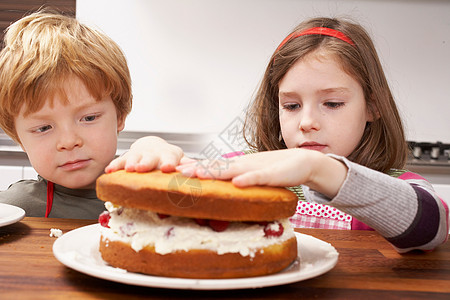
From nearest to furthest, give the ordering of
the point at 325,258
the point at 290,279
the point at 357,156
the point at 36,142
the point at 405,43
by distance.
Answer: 1. the point at 290,279
2. the point at 325,258
3. the point at 36,142
4. the point at 357,156
5. the point at 405,43

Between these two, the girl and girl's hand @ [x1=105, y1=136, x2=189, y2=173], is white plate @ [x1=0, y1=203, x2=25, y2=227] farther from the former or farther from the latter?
the girl

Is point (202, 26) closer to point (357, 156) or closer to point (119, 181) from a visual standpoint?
point (357, 156)

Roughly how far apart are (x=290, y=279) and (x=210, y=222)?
0.43 feet

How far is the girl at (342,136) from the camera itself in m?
0.82

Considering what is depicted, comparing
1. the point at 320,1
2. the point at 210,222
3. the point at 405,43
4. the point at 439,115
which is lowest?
the point at 439,115

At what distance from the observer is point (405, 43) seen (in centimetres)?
277

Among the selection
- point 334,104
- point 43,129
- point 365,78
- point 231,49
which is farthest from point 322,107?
point 231,49

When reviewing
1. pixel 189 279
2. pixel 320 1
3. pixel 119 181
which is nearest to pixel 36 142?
pixel 119 181

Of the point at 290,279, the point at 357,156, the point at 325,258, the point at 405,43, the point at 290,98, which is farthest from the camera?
the point at 405,43

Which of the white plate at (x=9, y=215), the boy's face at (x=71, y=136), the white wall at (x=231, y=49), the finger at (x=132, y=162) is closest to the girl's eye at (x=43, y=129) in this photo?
the boy's face at (x=71, y=136)

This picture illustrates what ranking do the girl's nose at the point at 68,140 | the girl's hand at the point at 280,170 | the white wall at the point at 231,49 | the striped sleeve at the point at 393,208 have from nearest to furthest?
the girl's hand at the point at 280,170, the striped sleeve at the point at 393,208, the girl's nose at the point at 68,140, the white wall at the point at 231,49

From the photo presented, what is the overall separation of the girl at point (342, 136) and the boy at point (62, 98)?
49 cm

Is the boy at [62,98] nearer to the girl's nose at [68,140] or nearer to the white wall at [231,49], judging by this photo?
the girl's nose at [68,140]

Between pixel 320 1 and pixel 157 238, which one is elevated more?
pixel 320 1
